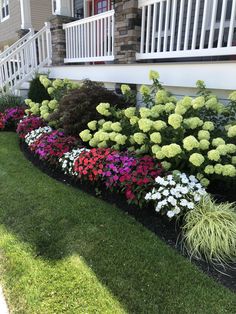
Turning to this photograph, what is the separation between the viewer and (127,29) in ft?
16.6

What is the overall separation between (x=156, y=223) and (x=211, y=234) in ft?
1.95

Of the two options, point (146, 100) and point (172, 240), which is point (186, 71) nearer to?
point (146, 100)

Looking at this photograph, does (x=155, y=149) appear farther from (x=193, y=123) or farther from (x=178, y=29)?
(x=178, y=29)

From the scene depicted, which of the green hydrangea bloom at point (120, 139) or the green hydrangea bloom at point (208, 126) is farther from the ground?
the green hydrangea bloom at point (208, 126)

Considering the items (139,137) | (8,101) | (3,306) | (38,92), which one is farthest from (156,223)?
(8,101)

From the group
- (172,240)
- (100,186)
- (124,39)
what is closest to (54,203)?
(100,186)

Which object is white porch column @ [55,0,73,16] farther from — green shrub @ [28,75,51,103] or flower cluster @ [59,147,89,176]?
flower cluster @ [59,147,89,176]

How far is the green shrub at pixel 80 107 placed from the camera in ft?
14.7

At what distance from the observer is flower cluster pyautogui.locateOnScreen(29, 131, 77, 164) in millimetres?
4164

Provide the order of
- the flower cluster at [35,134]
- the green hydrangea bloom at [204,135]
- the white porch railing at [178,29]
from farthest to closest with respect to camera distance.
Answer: the flower cluster at [35,134] → the white porch railing at [178,29] → the green hydrangea bloom at [204,135]

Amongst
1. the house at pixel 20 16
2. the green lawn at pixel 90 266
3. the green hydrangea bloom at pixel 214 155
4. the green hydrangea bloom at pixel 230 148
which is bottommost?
the green lawn at pixel 90 266

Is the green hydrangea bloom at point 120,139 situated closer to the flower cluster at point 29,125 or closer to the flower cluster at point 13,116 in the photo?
the flower cluster at point 29,125

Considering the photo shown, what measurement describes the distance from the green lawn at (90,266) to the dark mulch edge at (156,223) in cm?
8

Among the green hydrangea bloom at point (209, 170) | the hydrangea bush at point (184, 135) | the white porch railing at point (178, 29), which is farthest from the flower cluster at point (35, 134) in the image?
the green hydrangea bloom at point (209, 170)
